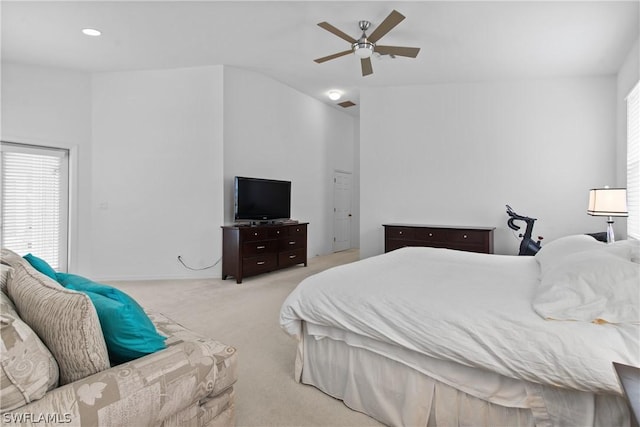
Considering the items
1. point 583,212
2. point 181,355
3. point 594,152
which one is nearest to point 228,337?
point 181,355

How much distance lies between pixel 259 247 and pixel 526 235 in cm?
360

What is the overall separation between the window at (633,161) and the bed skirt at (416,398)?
2984 millimetres

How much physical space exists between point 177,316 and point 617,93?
5.97m

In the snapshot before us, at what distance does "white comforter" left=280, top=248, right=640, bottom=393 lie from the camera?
1.29 metres

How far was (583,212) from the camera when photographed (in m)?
4.70

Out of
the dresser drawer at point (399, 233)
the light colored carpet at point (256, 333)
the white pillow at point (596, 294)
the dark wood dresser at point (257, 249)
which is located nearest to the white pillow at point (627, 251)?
the white pillow at point (596, 294)

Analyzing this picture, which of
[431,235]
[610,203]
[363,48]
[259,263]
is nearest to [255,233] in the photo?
[259,263]

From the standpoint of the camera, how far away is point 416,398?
5.45 feet

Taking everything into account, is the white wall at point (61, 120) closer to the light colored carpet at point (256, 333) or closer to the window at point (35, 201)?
the window at point (35, 201)

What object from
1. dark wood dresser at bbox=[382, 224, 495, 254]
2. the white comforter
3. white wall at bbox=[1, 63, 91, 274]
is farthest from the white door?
the white comforter

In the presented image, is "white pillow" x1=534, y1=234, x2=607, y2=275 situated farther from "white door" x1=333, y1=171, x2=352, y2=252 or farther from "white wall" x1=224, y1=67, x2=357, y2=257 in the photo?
"white door" x1=333, y1=171, x2=352, y2=252

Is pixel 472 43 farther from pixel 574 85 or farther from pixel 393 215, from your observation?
pixel 393 215

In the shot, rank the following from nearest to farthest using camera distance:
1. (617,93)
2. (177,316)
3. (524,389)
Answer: (524,389)
(177,316)
(617,93)

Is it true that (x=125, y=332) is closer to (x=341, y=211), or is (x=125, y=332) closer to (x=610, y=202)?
(x=610, y=202)
